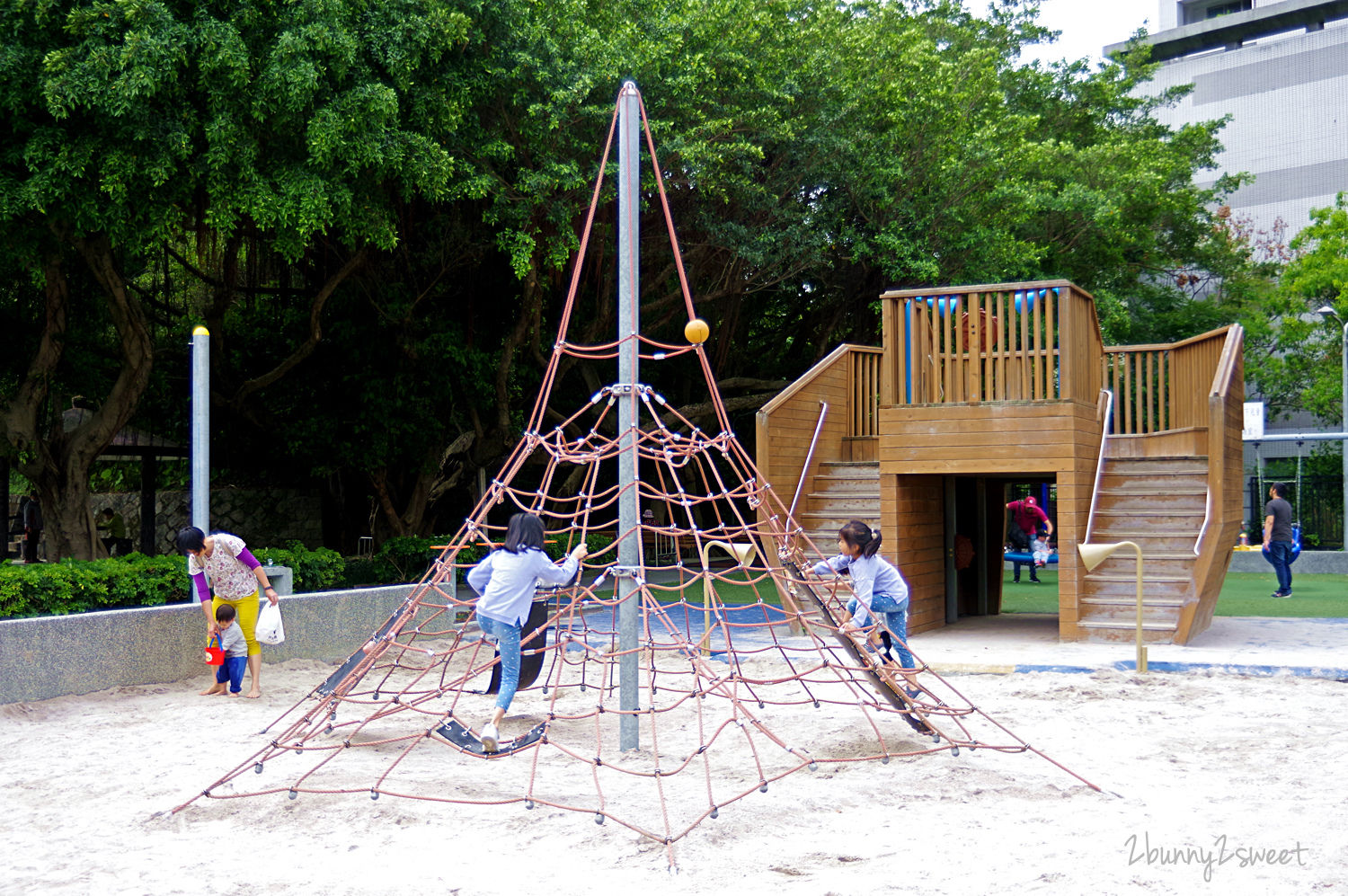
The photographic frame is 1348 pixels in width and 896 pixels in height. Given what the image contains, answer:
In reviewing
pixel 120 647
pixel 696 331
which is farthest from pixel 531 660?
pixel 120 647

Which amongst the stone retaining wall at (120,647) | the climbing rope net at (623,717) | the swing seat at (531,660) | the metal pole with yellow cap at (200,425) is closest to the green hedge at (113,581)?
the stone retaining wall at (120,647)

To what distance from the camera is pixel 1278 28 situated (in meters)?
41.4

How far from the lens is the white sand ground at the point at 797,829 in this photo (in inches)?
161

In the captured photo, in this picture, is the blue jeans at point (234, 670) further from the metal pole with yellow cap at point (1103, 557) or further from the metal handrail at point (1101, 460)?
the metal handrail at point (1101, 460)

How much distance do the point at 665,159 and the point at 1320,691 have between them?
33.3ft

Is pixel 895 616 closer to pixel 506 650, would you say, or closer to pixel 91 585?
pixel 506 650

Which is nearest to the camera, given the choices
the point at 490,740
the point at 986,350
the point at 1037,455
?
A: the point at 490,740

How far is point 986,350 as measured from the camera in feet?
34.5

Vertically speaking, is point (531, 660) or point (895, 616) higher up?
point (895, 616)

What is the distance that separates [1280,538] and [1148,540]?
518 cm

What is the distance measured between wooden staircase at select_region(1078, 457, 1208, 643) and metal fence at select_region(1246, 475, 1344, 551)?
13.5 metres

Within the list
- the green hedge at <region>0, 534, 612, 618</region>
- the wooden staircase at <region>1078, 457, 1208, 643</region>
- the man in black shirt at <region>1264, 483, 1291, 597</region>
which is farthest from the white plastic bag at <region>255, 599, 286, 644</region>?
the man in black shirt at <region>1264, 483, 1291, 597</region>

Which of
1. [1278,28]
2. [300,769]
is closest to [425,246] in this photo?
[300,769]

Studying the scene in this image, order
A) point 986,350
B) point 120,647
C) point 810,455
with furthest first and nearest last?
point 810,455 → point 986,350 → point 120,647
